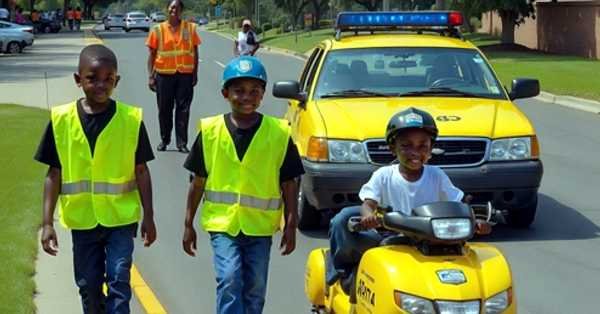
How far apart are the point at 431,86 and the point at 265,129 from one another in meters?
4.88

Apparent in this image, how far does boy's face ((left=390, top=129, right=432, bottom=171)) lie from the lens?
5.22 metres

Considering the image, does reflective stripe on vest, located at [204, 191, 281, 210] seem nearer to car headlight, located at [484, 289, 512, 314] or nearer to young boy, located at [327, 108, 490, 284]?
young boy, located at [327, 108, 490, 284]

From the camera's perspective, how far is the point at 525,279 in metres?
8.35

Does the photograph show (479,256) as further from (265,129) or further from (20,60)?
(20,60)

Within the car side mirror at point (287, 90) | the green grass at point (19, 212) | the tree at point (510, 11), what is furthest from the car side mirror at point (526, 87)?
the tree at point (510, 11)

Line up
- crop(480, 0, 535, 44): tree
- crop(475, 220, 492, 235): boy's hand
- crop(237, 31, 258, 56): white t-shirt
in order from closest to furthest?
crop(475, 220, 492, 235): boy's hand < crop(237, 31, 258, 56): white t-shirt < crop(480, 0, 535, 44): tree

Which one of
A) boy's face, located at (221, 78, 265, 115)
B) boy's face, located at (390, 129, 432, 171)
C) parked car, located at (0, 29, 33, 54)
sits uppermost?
boy's face, located at (221, 78, 265, 115)

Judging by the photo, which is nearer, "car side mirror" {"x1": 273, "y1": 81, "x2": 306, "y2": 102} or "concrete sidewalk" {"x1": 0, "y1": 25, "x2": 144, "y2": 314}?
"concrete sidewalk" {"x1": 0, "y1": 25, "x2": 144, "y2": 314}

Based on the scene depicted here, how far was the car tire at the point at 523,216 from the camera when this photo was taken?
972 cm

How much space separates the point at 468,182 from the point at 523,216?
93 cm

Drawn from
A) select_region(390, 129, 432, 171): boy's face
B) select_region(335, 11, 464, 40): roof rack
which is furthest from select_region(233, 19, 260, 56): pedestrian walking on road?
select_region(390, 129, 432, 171): boy's face

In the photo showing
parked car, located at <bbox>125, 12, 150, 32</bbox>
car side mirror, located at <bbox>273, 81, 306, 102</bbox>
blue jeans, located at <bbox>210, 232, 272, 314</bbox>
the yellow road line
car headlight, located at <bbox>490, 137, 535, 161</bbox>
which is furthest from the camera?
parked car, located at <bbox>125, 12, 150, 32</bbox>

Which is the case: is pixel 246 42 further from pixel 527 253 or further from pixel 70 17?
pixel 70 17

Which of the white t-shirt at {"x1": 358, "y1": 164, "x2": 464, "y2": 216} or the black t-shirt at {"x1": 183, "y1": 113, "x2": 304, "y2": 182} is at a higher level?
the black t-shirt at {"x1": 183, "y1": 113, "x2": 304, "y2": 182}
